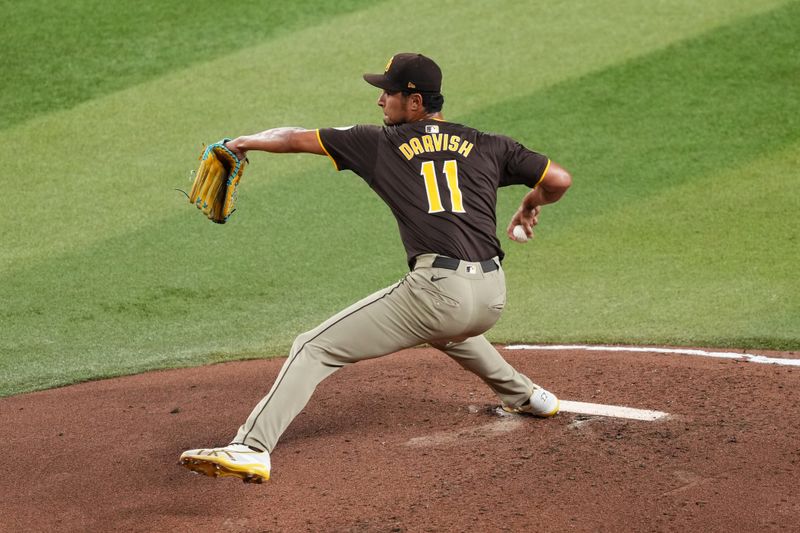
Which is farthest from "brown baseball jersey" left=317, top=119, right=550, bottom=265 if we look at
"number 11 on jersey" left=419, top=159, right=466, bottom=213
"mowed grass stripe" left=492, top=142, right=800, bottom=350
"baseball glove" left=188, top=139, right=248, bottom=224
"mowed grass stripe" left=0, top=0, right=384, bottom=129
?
"mowed grass stripe" left=0, top=0, right=384, bottom=129

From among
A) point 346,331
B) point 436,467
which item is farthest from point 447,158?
point 436,467

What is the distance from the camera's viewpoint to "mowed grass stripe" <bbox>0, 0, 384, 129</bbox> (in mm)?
11234

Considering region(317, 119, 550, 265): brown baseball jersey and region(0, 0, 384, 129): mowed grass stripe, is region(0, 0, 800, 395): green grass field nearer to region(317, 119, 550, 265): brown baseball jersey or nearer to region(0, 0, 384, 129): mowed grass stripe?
region(0, 0, 384, 129): mowed grass stripe

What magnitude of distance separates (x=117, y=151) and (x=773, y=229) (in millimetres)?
5799

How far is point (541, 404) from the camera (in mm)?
5496

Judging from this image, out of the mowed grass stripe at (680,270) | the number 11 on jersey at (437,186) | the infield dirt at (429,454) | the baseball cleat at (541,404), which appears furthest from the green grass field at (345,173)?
the number 11 on jersey at (437,186)

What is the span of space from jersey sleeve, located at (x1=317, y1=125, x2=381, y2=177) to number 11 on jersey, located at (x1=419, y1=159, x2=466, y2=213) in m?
0.26

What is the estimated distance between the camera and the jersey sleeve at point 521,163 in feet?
16.6

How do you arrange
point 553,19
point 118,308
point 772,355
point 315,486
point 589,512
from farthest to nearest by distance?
point 553,19 < point 118,308 < point 772,355 < point 315,486 < point 589,512

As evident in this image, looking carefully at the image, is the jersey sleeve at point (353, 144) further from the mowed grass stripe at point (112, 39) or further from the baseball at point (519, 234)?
the mowed grass stripe at point (112, 39)

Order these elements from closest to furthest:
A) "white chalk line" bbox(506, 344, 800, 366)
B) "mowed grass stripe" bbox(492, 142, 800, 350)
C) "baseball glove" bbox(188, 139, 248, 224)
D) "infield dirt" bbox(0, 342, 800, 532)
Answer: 1. "infield dirt" bbox(0, 342, 800, 532)
2. "baseball glove" bbox(188, 139, 248, 224)
3. "white chalk line" bbox(506, 344, 800, 366)
4. "mowed grass stripe" bbox(492, 142, 800, 350)

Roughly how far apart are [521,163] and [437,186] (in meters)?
0.41

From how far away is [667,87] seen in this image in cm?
1109

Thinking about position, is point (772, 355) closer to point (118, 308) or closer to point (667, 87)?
point (118, 308)
